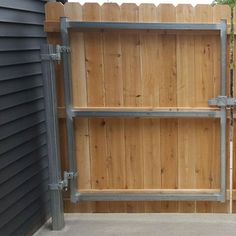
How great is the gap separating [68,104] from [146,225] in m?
1.13

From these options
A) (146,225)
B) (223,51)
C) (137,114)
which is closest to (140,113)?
(137,114)

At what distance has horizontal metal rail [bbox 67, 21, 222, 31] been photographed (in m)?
3.00

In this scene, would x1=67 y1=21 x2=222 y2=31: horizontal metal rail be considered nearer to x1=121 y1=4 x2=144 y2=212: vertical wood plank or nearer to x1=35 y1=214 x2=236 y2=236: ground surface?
x1=121 y1=4 x2=144 y2=212: vertical wood plank

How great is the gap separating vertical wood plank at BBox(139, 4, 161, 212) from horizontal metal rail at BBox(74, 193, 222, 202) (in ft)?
0.28

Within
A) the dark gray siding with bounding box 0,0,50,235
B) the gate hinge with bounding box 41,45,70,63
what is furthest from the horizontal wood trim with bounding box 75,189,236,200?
the gate hinge with bounding box 41,45,70,63

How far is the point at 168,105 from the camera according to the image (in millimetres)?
3197

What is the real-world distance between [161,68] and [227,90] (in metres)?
0.54

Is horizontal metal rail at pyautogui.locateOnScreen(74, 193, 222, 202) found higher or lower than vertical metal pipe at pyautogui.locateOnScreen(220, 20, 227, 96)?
lower

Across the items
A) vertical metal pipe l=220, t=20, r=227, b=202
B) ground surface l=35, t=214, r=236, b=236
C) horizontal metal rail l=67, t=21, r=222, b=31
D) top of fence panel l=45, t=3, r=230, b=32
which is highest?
top of fence panel l=45, t=3, r=230, b=32

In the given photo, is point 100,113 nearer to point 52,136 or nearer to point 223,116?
point 52,136

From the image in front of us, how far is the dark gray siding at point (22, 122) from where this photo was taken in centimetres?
263

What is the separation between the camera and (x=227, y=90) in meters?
3.14

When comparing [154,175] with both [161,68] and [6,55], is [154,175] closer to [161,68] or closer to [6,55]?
[161,68]

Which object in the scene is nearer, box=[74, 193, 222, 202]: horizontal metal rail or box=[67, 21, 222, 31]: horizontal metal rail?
box=[67, 21, 222, 31]: horizontal metal rail
